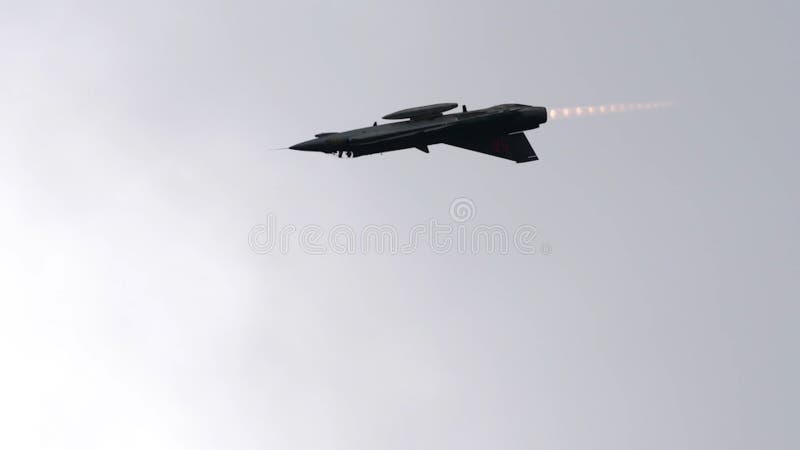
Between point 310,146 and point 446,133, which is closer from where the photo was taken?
point 310,146

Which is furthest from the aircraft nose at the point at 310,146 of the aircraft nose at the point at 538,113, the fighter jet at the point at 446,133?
the aircraft nose at the point at 538,113

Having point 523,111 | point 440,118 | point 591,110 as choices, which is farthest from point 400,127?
point 591,110

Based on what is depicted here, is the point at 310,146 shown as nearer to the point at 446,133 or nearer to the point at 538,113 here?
the point at 446,133

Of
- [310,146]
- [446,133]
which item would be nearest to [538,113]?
[446,133]

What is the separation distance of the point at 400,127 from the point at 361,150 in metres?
4.82

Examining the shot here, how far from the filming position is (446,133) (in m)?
100

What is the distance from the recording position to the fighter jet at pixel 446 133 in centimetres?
9769

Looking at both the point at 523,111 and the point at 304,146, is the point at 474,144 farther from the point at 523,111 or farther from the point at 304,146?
the point at 304,146

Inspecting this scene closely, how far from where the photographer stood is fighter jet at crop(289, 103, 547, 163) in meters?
97.7

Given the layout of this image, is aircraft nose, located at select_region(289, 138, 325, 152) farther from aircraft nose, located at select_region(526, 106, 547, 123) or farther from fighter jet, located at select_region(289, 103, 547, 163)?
aircraft nose, located at select_region(526, 106, 547, 123)

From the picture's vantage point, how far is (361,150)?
3856 inches

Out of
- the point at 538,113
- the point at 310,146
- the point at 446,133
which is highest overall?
the point at 538,113

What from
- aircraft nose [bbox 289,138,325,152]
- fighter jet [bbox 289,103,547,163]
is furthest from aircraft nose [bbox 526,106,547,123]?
aircraft nose [bbox 289,138,325,152]

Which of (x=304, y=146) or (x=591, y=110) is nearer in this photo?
(x=304, y=146)
